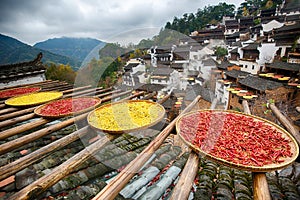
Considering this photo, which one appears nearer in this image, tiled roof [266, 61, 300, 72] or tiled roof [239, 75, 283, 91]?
tiled roof [239, 75, 283, 91]

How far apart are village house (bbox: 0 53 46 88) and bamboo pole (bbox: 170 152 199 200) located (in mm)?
10968

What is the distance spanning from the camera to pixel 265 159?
5.50 ft

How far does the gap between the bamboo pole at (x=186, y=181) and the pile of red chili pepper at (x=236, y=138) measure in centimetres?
20

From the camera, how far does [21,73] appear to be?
29.6ft

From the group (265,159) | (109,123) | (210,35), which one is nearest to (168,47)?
(109,123)

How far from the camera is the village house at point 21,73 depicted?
27.8 feet

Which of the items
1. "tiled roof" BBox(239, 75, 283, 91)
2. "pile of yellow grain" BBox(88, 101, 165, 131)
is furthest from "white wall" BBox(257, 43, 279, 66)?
"pile of yellow grain" BBox(88, 101, 165, 131)

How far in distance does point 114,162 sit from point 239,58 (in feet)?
89.0

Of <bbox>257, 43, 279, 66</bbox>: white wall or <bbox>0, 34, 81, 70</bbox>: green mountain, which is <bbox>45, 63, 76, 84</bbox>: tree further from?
<bbox>257, 43, 279, 66</bbox>: white wall

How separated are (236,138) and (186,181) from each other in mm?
1119

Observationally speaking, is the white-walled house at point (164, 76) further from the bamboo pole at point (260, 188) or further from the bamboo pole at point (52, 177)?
the bamboo pole at point (260, 188)

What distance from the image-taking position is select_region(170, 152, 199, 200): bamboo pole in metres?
1.35

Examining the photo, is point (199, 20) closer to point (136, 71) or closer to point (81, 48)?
point (81, 48)

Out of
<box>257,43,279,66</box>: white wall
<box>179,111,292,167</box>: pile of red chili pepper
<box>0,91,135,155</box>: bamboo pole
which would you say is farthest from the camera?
<box>257,43,279,66</box>: white wall
